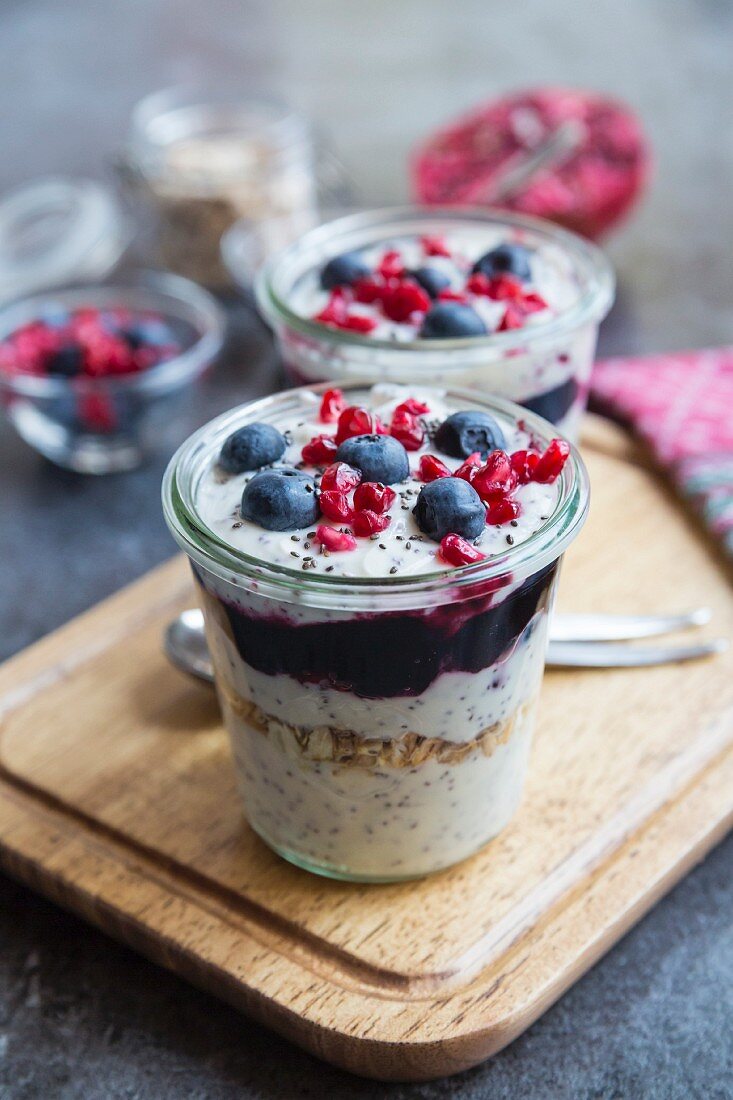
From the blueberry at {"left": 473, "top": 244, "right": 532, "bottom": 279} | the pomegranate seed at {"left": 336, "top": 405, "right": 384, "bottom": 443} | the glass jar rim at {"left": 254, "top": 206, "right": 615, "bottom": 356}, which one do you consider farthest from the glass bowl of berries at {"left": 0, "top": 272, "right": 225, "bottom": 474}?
the pomegranate seed at {"left": 336, "top": 405, "right": 384, "bottom": 443}

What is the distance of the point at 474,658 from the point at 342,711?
5.2 inches

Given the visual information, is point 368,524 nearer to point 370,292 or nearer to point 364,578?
point 364,578

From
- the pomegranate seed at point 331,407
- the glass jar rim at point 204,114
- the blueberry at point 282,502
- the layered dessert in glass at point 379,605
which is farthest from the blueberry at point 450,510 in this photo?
the glass jar rim at point 204,114

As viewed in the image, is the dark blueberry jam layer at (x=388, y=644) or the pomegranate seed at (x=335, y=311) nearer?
the dark blueberry jam layer at (x=388, y=644)

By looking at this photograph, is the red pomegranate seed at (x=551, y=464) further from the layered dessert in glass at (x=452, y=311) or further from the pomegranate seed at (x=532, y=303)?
the pomegranate seed at (x=532, y=303)

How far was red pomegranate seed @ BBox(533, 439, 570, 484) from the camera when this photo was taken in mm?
1193

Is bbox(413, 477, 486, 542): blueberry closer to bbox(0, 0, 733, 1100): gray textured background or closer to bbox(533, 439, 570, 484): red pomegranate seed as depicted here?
bbox(533, 439, 570, 484): red pomegranate seed

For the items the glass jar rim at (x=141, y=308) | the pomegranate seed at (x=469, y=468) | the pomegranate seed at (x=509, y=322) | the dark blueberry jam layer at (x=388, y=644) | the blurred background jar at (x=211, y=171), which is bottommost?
the glass jar rim at (x=141, y=308)

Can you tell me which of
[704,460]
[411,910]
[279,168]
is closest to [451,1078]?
[411,910]

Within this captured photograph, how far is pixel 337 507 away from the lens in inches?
44.7

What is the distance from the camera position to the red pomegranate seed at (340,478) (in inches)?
45.4

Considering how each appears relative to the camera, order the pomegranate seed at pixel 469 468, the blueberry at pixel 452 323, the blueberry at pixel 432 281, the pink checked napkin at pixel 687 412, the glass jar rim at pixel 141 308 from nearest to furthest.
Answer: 1. the pomegranate seed at pixel 469 468
2. the blueberry at pixel 452 323
3. the blueberry at pixel 432 281
4. the pink checked napkin at pixel 687 412
5. the glass jar rim at pixel 141 308

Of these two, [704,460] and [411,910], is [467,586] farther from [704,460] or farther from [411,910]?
[704,460]

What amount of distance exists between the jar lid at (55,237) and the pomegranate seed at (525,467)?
1.59 m
